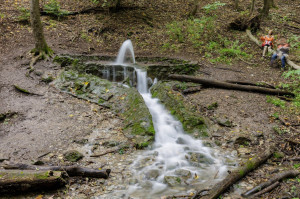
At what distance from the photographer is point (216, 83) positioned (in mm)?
9422

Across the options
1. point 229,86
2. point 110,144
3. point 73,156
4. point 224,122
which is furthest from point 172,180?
point 229,86

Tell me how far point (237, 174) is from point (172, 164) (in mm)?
1570

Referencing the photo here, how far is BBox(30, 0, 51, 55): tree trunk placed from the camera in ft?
33.7

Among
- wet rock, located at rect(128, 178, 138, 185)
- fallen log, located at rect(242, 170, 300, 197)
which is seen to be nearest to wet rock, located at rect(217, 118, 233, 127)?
fallen log, located at rect(242, 170, 300, 197)

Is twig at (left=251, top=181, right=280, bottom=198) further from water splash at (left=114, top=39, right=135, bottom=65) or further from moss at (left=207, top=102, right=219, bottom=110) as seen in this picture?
water splash at (left=114, top=39, right=135, bottom=65)

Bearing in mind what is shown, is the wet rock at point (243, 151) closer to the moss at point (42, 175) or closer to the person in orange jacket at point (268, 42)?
the moss at point (42, 175)

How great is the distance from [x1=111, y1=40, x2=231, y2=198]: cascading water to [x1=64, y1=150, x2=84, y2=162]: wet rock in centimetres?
133

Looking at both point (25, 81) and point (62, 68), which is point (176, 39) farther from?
point (25, 81)

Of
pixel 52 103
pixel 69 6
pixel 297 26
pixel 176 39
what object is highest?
A: pixel 69 6

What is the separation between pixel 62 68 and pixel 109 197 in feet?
25.2

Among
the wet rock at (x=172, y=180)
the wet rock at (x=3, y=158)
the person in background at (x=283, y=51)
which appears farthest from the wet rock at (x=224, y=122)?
the person in background at (x=283, y=51)

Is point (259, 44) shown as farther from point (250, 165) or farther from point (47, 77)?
point (47, 77)

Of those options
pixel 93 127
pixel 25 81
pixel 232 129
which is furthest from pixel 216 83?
pixel 25 81

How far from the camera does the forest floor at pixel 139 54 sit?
5.62 meters
